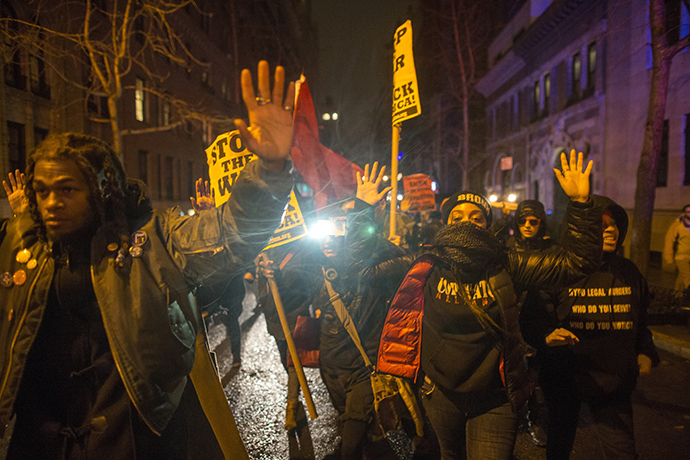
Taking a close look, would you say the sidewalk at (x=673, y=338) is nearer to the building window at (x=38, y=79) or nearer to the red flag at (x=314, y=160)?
the red flag at (x=314, y=160)

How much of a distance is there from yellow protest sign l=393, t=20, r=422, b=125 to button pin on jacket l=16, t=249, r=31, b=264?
430cm

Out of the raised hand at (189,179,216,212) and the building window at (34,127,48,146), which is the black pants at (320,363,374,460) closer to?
the raised hand at (189,179,216,212)

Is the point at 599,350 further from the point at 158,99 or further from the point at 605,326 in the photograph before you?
the point at 158,99

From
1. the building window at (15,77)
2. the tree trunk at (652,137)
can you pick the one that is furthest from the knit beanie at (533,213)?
the building window at (15,77)

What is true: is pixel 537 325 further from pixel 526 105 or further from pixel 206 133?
pixel 206 133

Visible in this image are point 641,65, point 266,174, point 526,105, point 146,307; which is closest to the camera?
point 266,174

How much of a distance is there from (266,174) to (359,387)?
219 cm

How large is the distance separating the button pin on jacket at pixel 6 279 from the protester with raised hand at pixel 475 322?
77.2 inches

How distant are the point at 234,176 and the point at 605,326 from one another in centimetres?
302

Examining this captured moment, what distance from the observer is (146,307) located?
152 cm

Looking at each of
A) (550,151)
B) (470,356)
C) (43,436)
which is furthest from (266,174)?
(550,151)

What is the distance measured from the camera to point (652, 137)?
24.7 ft

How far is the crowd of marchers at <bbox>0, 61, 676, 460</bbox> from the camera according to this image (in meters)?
1.53

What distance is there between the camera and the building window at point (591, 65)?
676 inches
